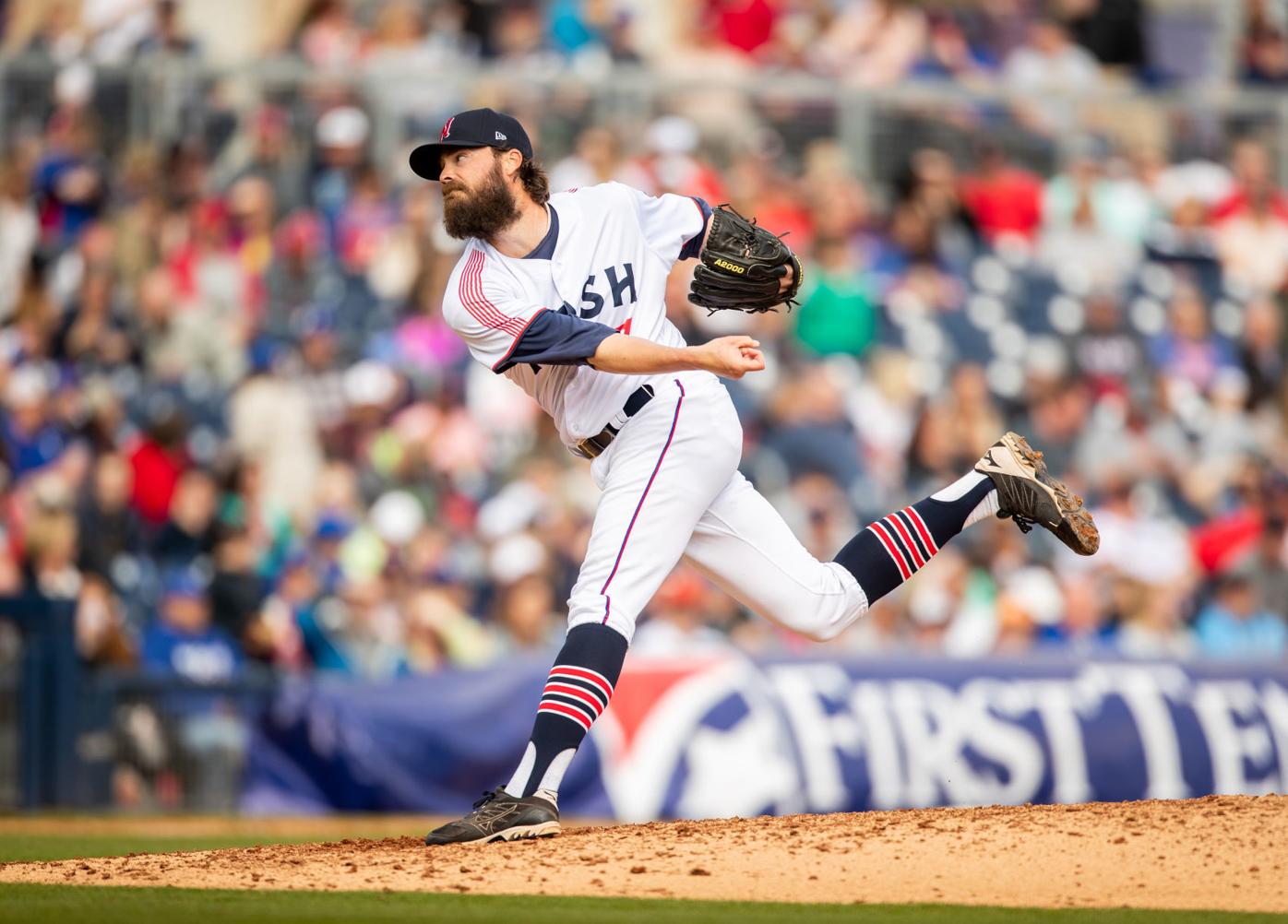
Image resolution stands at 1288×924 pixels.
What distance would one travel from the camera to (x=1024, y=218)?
13977mm

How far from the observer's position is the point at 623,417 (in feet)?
19.6

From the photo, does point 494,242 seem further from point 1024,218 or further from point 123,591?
point 1024,218

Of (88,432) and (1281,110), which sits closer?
(88,432)

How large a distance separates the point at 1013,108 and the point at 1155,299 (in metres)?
1.77

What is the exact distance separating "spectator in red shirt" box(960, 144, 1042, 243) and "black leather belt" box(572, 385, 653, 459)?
27.4 feet

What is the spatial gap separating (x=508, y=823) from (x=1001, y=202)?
9.28 m

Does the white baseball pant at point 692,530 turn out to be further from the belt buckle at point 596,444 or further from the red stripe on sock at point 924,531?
the red stripe on sock at point 924,531

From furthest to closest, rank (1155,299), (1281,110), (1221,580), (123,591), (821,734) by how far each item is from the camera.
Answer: (1281,110) → (1155,299) → (1221,580) → (123,591) → (821,734)

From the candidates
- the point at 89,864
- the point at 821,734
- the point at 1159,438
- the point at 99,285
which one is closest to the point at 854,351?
the point at 1159,438

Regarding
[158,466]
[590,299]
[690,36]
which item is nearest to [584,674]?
[590,299]

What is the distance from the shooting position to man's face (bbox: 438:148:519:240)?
19.3 feet

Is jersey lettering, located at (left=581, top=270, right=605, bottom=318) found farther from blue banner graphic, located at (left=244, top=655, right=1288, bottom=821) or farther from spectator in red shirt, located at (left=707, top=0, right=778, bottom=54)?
spectator in red shirt, located at (left=707, top=0, right=778, bottom=54)

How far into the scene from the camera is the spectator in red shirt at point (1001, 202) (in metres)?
13.9

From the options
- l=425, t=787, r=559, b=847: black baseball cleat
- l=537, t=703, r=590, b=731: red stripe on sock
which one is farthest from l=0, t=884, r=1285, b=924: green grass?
l=537, t=703, r=590, b=731: red stripe on sock
